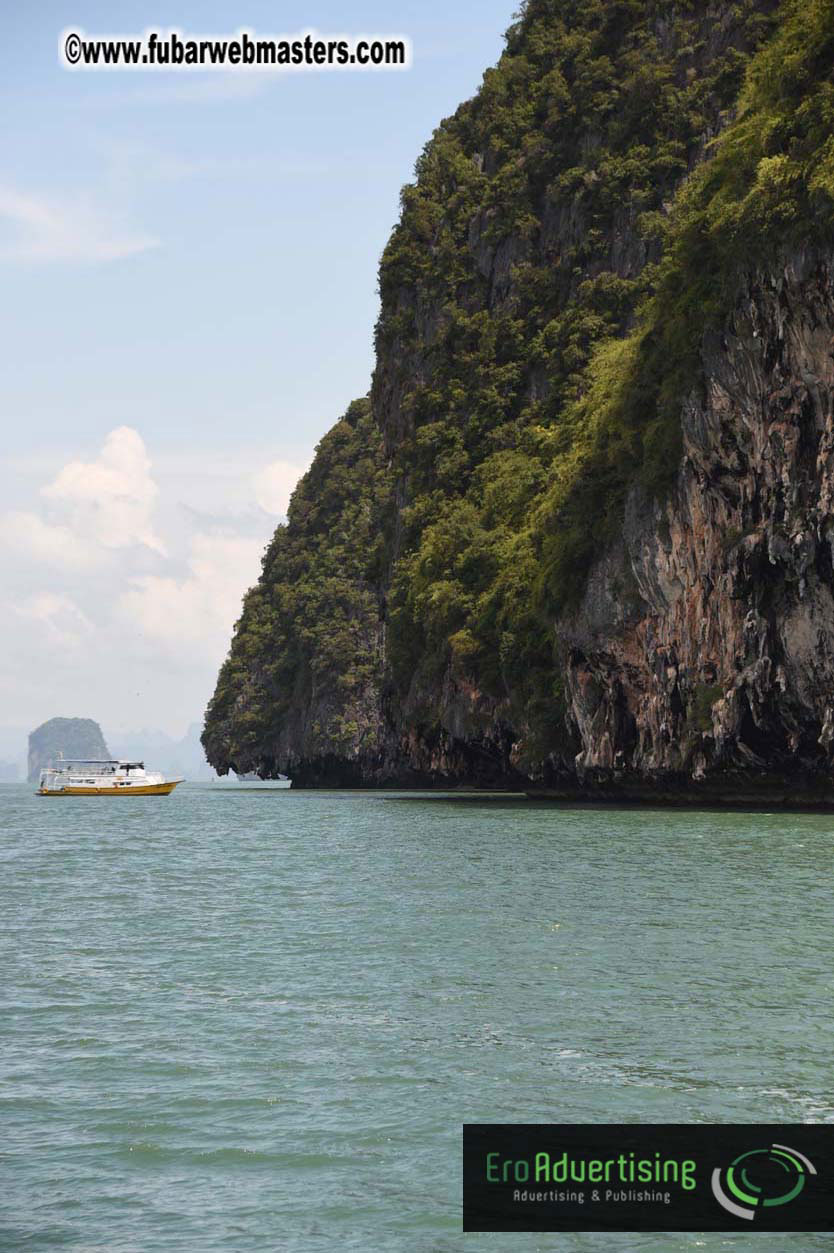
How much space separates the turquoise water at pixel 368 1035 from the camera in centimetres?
884

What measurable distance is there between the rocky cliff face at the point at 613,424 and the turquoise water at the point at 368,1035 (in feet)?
60.3

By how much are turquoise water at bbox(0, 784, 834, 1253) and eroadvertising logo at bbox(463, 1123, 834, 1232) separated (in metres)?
0.21

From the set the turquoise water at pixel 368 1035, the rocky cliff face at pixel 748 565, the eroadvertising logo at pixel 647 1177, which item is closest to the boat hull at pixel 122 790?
the rocky cliff face at pixel 748 565

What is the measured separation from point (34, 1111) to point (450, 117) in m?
94.6

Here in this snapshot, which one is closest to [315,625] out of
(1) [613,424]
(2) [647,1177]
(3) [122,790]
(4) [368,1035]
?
(3) [122,790]

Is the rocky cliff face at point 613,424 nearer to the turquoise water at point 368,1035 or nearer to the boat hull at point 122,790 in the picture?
the boat hull at point 122,790

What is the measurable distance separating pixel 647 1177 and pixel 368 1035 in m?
4.26

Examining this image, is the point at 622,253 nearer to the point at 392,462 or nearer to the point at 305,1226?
the point at 392,462

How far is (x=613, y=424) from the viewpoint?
53.4 m

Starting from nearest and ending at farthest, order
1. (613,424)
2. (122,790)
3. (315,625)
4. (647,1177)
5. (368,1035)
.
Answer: (647,1177), (368,1035), (613,424), (122,790), (315,625)

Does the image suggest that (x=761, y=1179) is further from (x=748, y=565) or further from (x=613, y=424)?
(x=613, y=424)

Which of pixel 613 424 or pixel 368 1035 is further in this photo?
pixel 613 424

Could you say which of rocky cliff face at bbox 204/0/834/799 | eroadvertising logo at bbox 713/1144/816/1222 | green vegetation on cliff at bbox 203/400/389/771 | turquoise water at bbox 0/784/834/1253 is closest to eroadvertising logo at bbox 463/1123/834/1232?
eroadvertising logo at bbox 713/1144/816/1222

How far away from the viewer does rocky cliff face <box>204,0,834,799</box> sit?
41.5 meters
